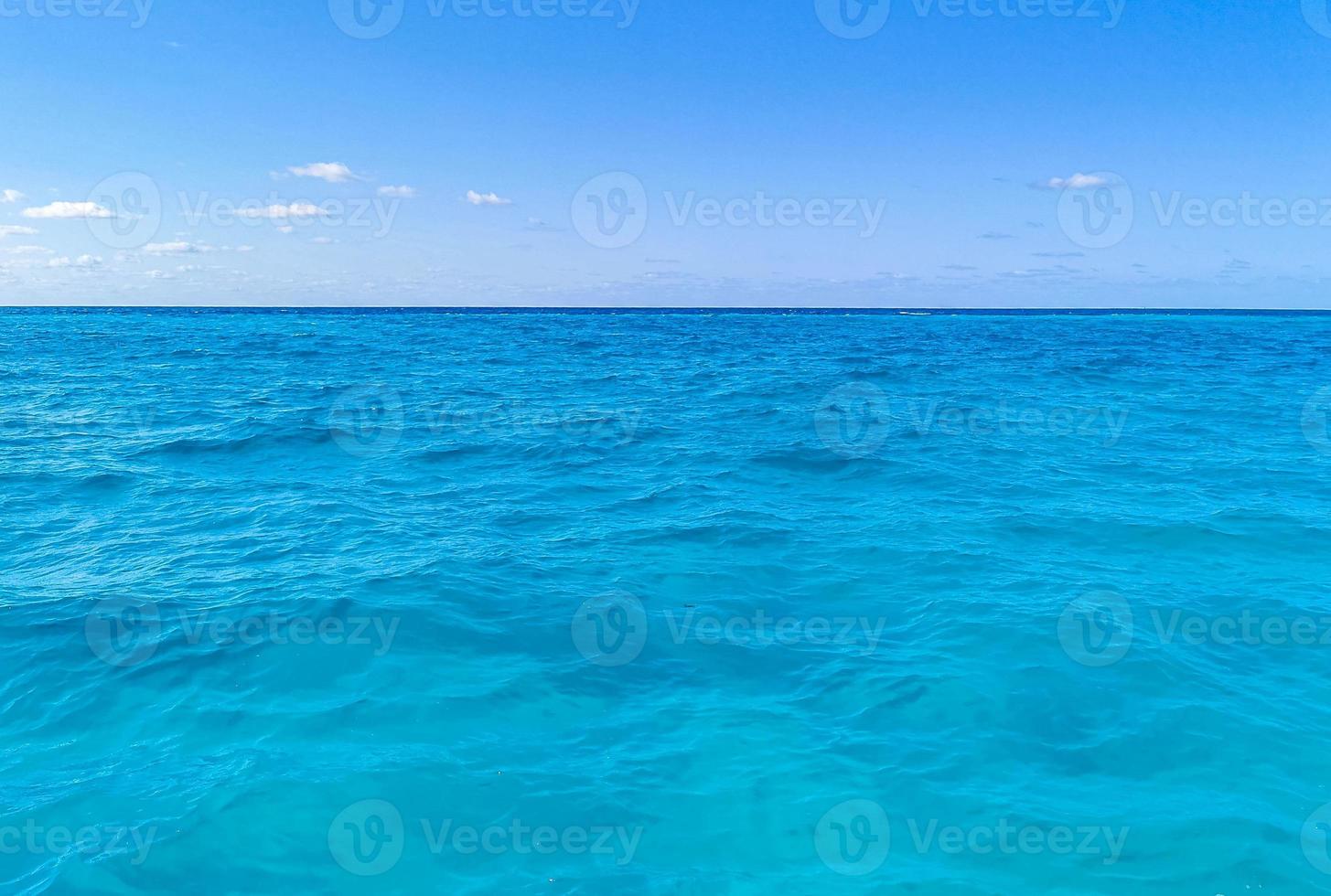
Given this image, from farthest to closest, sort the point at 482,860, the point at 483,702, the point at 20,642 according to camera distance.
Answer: the point at 20,642, the point at 483,702, the point at 482,860

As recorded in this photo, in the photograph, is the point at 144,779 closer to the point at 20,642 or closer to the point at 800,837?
the point at 20,642

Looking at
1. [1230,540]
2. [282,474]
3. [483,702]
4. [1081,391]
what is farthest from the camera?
[1081,391]

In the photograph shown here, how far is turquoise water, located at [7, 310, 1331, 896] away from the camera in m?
6.56

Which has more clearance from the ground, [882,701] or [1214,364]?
[1214,364]

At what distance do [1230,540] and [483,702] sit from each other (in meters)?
13.7

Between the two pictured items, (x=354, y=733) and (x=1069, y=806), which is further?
(x=354, y=733)

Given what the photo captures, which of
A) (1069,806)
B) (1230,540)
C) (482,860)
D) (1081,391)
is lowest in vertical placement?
(482,860)

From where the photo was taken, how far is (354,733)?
812 centimetres

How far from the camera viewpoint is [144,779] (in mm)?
7246

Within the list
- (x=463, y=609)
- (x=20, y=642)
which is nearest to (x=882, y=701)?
(x=463, y=609)

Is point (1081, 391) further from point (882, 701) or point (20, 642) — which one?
point (20, 642)

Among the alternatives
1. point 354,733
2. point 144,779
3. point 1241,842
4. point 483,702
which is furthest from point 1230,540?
point 144,779

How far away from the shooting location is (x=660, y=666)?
957 centimetres

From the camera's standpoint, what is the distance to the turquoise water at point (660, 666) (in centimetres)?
656
